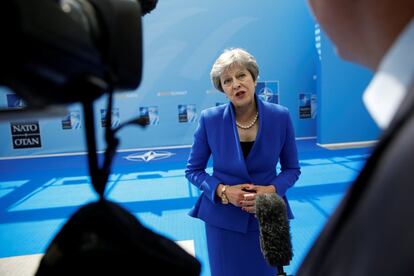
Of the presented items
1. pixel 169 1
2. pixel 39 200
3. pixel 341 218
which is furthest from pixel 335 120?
pixel 341 218

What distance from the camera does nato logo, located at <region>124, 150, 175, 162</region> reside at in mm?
5894

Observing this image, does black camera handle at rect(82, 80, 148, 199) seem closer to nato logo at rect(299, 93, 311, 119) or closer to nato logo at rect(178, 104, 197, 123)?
nato logo at rect(178, 104, 197, 123)

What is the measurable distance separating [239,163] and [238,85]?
387mm

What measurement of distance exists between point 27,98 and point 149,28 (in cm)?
651

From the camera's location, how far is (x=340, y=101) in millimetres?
6266

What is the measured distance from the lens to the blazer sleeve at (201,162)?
1.71m

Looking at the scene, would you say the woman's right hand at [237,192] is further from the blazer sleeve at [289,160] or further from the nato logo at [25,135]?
the nato logo at [25,135]

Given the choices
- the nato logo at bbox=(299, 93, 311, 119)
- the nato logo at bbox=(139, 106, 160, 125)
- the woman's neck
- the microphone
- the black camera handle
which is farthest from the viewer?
the nato logo at bbox=(299, 93, 311, 119)

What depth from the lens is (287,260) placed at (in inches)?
41.1

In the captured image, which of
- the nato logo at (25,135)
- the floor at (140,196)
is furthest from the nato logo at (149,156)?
the nato logo at (25,135)

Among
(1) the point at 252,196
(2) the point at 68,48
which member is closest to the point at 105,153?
(2) the point at 68,48

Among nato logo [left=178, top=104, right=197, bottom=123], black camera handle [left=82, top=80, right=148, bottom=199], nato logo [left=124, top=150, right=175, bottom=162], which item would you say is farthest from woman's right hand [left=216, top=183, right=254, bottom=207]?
nato logo [left=178, top=104, right=197, bottom=123]

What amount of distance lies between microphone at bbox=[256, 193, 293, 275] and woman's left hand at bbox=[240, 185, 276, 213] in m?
0.38

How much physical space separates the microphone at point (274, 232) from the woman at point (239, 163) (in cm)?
44
